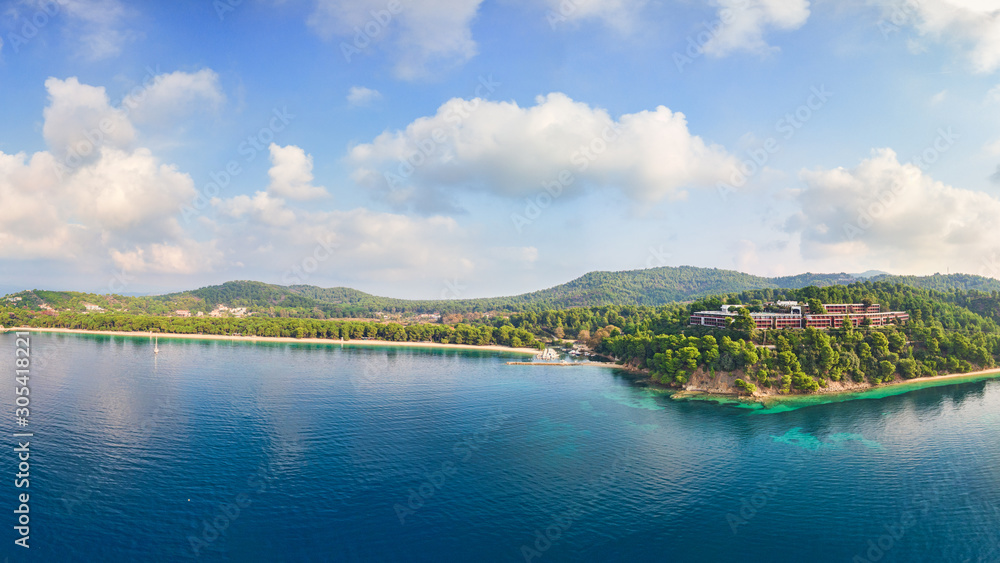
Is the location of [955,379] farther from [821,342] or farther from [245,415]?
[245,415]

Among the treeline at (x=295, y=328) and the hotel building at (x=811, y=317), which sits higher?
the hotel building at (x=811, y=317)

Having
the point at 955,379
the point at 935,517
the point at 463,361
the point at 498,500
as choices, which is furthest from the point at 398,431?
the point at 955,379

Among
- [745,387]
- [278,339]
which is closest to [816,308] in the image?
[745,387]

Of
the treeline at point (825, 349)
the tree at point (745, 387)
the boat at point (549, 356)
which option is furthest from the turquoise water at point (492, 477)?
the boat at point (549, 356)

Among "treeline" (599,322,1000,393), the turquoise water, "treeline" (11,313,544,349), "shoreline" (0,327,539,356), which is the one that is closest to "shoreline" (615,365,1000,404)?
"treeline" (599,322,1000,393)

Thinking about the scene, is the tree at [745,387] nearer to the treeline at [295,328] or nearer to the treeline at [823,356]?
the treeline at [823,356]

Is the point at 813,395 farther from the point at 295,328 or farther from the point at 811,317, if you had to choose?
the point at 295,328

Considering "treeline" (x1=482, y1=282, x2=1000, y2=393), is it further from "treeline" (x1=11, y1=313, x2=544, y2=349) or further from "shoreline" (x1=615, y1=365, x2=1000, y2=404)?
"treeline" (x1=11, y1=313, x2=544, y2=349)

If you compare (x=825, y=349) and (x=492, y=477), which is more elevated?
(x=825, y=349)
